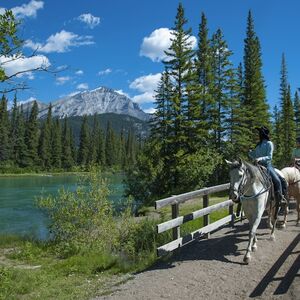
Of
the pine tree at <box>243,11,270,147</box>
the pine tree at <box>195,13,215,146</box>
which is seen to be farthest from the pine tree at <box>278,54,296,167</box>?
the pine tree at <box>195,13,215,146</box>

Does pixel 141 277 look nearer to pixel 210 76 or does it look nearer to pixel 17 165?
pixel 210 76

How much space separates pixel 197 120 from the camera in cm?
4075

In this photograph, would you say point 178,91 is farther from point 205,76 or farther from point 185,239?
point 185,239

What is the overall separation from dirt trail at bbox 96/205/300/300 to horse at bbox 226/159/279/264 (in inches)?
18.1

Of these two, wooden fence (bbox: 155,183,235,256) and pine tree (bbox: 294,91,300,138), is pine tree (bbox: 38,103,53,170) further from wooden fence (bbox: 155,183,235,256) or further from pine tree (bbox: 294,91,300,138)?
wooden fence (bbox: 155,183,235,256)

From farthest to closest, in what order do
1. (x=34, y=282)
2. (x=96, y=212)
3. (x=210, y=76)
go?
(x=210, y=76)
(x=96, y=212)
(x=34, y=282)

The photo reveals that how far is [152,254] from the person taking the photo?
422 inches

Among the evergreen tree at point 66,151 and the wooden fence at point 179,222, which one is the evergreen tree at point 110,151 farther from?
the wooden fence at point 179,222

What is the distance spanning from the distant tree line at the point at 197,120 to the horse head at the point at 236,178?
24.2m

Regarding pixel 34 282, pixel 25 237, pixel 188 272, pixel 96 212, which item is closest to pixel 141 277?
pixel 188 272

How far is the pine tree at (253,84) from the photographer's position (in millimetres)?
49562

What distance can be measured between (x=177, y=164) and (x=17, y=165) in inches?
3206

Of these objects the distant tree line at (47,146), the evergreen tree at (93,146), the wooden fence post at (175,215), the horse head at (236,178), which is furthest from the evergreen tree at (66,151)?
the horse head at (236,178)

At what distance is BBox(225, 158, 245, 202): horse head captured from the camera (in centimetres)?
841
